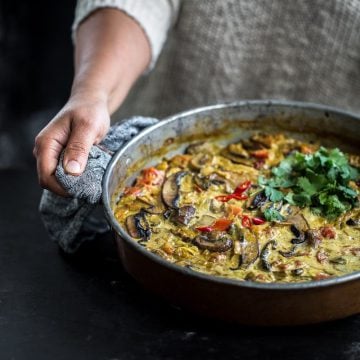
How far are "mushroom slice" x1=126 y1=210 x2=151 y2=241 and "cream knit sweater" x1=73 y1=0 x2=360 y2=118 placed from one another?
3.22ft

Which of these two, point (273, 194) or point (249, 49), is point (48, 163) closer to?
point (273, 194)

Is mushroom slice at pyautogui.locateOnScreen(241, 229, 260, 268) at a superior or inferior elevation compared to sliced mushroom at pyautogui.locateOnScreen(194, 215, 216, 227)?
superior

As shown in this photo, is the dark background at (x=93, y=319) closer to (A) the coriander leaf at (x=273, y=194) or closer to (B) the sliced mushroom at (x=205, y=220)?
(B) the sliced mushroom at (x=205, y=220)

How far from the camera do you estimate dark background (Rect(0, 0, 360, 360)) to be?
183cm

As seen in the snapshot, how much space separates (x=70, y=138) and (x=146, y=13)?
950 millimetres

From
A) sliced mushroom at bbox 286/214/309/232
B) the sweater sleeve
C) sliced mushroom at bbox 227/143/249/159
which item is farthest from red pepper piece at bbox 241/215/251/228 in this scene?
the sweater sleeve

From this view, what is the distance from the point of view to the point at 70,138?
2070mm

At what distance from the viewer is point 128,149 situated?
7.27 feet

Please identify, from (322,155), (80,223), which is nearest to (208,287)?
(80,223)

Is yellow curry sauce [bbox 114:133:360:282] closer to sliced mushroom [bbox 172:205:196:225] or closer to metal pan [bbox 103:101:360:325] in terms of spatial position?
sliced mushroom [bbox 172:205:196:225]

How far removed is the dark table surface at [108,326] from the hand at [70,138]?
0.28 metres

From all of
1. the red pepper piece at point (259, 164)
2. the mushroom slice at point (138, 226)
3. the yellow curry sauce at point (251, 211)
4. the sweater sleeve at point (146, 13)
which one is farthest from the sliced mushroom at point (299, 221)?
the sweater sleeve at point (146, 13)

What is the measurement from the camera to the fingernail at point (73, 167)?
6.47 ft

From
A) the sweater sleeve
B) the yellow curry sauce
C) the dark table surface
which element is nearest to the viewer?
the dark table surface
